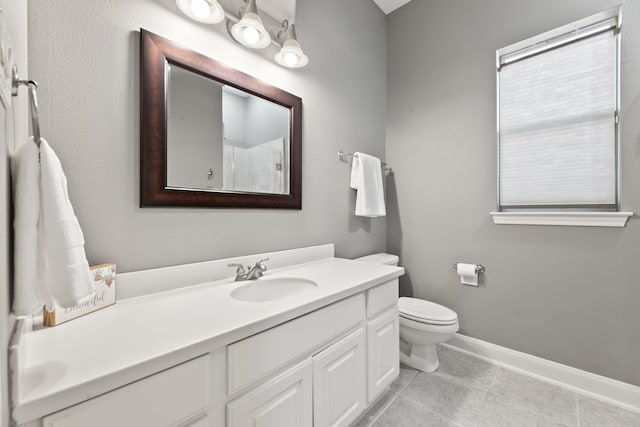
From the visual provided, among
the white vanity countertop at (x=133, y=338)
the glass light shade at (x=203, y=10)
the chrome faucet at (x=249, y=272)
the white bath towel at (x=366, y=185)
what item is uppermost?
the glass light shade at (x=203, y=10)

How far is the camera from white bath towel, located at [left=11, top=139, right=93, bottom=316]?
48 centimetres

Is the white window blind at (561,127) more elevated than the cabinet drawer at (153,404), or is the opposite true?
the white window blind at (561,127)

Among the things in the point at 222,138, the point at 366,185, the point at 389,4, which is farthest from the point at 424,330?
the point at 389,4

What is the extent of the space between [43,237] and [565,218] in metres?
2.33

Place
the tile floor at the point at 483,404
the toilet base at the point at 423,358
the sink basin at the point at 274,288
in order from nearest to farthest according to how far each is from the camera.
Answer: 1. the sink basin at the point at 274,288
2. the tile floor at the point at 483,404
3. the toilet base at the point at 423,358

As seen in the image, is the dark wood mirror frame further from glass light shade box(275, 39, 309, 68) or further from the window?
the window

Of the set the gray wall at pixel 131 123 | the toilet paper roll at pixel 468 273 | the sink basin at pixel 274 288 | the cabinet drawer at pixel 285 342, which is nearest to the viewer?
the cabinet drawer at pixel 285 342

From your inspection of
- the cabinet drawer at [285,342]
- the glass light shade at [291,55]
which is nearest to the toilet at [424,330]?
the cabinet drawer at [285,342]

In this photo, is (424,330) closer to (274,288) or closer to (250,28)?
(274,288)

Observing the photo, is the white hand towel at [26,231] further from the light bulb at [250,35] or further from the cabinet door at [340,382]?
the light bulb at [250,35]

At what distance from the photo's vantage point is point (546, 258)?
1.69 m

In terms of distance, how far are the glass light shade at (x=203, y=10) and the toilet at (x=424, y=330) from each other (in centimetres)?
194

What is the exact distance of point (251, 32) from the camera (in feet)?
4.28

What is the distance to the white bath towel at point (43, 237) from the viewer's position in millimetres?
479
